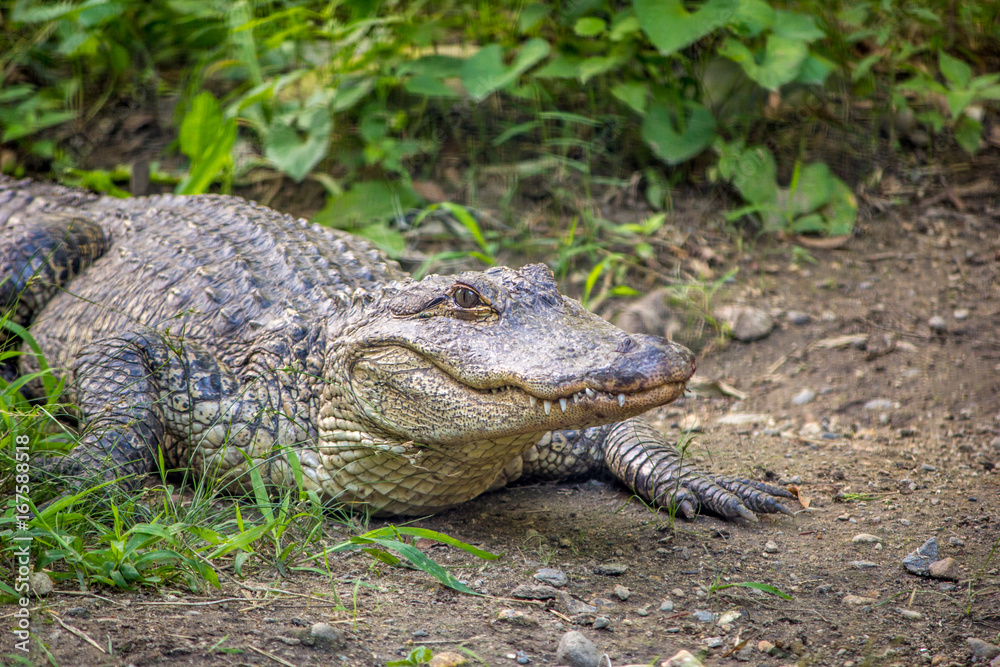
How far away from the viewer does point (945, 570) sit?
103 inches

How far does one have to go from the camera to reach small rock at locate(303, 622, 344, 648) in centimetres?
206

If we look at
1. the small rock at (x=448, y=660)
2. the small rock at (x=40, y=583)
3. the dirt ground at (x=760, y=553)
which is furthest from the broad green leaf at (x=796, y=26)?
the small rock at (x=40, y=583)

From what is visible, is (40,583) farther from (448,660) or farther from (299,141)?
(299,141)

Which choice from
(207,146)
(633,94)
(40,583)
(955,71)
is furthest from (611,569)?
(955,71)

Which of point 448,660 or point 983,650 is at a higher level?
point 448,660

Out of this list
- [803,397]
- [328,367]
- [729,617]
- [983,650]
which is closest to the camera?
[983,650]

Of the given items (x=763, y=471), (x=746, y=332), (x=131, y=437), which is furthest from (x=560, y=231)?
(x=131, y=437)

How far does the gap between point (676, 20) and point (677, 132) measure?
0.74m

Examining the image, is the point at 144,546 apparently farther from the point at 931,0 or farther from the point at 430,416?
the point at 931,0

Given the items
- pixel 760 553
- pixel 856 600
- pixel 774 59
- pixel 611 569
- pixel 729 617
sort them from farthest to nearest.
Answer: pixel 774 59
pixel 760 553
pixel 611 569
pixel 856 600
pixel 729 617

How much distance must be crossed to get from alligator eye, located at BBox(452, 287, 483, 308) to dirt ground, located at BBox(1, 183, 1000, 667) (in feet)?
2.75

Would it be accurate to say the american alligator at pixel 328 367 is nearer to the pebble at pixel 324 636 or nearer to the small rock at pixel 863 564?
the small rock at pixel 863 564

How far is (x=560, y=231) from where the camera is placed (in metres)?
5.50

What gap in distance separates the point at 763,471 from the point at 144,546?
2.43 metres
